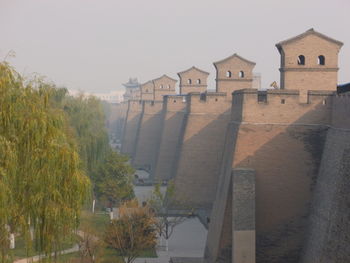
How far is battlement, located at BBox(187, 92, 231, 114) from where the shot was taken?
2341 cm

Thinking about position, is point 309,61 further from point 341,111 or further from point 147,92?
point 147,92

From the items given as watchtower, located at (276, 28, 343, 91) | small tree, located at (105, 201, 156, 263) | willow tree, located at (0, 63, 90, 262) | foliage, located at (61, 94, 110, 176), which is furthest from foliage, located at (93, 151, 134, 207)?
willow tree, located at (0, 63, 90, 262)

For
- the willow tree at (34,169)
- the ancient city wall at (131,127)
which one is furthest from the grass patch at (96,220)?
the ancient city wall at (131,127)

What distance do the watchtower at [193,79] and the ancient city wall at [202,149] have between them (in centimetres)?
921

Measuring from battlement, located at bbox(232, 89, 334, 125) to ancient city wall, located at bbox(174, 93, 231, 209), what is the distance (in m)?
8.31

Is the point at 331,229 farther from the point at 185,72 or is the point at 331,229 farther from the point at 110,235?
the point at 185,72

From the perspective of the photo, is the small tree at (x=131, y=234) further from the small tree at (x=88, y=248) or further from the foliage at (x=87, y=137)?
the foliage at (x=87, y=137)

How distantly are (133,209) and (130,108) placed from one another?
3000 cm

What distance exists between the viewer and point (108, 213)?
77.6ft

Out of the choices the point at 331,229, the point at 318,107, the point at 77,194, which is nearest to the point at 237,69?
the point at 318,107

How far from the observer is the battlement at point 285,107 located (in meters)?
14.5

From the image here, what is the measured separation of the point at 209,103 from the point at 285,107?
917 centimetres

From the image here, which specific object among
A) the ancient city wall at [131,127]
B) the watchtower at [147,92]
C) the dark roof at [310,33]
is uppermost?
the dark roof at [310,33]

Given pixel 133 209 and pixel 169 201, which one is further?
pixel 169 201
